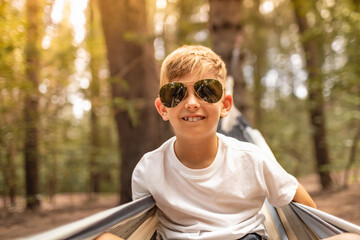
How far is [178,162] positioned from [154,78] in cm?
273

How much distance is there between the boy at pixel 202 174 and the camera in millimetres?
1291

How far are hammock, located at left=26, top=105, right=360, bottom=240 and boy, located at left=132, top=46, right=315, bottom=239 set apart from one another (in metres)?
0.08

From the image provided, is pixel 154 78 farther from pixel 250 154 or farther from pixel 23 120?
pixel 250 154

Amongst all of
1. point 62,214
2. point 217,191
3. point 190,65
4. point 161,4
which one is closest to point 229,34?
point 190,65

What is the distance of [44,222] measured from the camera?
3.83 m

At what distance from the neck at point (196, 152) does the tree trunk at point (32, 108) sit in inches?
115

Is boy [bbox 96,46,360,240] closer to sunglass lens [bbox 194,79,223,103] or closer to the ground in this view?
sunglass lens [bbox 194,79,223,103]

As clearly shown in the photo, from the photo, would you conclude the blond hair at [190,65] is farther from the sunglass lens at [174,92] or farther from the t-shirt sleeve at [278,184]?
the t-shirt sleeve at [278,184]

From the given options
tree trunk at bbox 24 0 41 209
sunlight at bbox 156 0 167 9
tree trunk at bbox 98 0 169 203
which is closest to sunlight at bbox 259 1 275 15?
sunlight at bbox 156 0 167 9

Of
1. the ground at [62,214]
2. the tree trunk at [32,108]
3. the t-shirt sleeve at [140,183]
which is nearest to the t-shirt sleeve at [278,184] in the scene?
the t-shirt sleeve at [140,183]

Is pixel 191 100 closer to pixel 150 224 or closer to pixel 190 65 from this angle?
pixel 190 65

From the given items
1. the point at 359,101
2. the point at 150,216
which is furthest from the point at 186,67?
the point at 359,101

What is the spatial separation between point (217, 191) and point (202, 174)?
0.09m

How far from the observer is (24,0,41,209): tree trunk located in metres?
4.00
